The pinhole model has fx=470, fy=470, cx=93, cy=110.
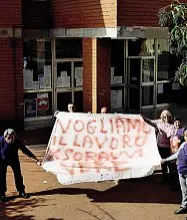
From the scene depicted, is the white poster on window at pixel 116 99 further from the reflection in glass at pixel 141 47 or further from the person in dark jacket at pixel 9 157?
the person in dark jacket at pixel 9 157

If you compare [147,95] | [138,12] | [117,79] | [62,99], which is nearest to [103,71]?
[138,12]

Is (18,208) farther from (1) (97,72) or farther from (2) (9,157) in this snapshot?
(1) (97,72)

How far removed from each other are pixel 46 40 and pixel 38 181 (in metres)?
6.98

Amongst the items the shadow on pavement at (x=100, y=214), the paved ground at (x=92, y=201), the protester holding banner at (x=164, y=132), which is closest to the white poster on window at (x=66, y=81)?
the paved ground at (x=92, y=201)

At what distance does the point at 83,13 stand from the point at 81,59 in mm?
3202

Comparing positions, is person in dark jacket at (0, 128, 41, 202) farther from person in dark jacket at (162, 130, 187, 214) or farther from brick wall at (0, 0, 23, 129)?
brick wall at (0, 0, 23, 129)

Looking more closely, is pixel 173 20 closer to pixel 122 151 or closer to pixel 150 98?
pixel 122 151

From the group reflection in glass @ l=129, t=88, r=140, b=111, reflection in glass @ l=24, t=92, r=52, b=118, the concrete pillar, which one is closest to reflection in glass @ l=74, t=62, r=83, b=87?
reflection in glass @ l=24, t=92, r=52, b=118

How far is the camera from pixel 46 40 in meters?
16.0

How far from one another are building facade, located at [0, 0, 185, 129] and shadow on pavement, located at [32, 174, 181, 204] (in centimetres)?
416

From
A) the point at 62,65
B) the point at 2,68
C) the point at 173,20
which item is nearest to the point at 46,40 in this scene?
the point at 62,65

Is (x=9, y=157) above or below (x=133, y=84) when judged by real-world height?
below

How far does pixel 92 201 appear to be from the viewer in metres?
9.03

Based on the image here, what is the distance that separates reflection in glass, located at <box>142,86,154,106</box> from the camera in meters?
17.4
